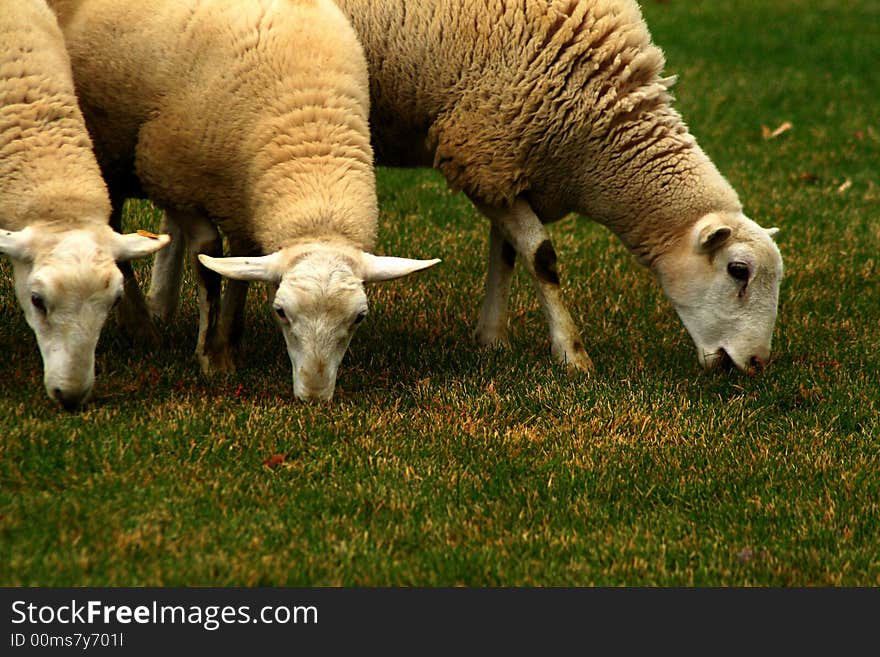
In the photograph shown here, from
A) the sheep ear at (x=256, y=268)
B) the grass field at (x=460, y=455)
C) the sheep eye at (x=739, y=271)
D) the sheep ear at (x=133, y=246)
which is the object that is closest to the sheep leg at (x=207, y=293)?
the grass field at (x=460, y=455)

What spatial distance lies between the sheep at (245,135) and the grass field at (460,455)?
48 cm

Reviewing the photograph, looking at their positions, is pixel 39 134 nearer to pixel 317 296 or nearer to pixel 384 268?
pixel 317 296

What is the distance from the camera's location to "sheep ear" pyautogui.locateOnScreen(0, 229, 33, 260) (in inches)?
193

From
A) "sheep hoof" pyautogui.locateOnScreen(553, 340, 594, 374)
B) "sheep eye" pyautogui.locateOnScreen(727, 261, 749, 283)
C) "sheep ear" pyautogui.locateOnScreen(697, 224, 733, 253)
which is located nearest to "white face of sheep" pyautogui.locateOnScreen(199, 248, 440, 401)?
"sheep hoof" pyautogui.locateOnScreen(553, 340, 594, 374)

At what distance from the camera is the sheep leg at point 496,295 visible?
7039 mm

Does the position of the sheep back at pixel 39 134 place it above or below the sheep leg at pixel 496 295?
above

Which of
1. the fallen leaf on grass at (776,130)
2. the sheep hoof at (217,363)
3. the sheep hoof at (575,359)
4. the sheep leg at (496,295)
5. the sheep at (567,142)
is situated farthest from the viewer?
the fallen leaf on grass at (776,130)

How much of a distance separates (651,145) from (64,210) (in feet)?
9.58

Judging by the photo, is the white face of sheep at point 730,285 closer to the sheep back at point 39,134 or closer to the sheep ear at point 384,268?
the sheep ear at point 384,268

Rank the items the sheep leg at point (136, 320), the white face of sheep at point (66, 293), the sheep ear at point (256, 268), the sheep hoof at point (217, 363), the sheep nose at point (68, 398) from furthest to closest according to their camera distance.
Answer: the sheep leg at point (136, 320)
the sheep hoof at point (217, 363)
the sheep ear at point (256, 268)
the sheep nose at point (68, 398)
the white face of sheep at point (66, 293)

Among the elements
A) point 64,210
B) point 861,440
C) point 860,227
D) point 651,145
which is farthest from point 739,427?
point 860,227

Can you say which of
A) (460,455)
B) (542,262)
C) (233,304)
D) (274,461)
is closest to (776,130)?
(542,262)

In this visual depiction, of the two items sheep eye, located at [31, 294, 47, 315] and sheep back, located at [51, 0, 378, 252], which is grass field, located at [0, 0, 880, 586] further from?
sheep back, located at [51, 0, 378, 252]

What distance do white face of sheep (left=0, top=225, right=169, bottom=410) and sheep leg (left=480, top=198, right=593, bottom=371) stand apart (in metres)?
2.27
